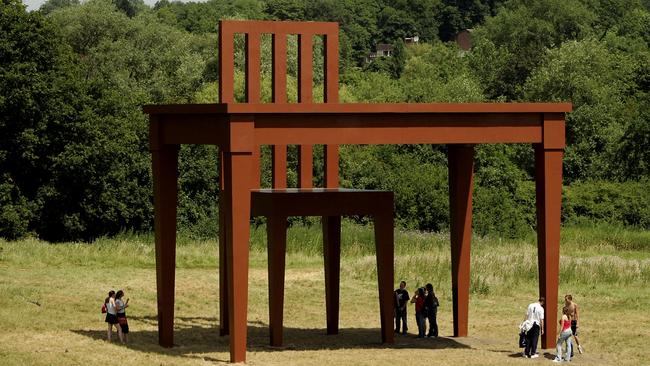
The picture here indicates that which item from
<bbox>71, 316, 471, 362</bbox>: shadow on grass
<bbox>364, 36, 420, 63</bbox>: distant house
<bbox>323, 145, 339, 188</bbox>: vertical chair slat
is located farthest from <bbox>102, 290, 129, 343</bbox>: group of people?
<bbox>364, 36, 420, 63</bbox>: distant house

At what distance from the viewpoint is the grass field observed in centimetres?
2956

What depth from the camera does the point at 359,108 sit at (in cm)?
2773

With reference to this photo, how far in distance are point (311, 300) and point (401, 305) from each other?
670 centimetres

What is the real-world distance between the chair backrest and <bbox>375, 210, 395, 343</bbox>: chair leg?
2.30m

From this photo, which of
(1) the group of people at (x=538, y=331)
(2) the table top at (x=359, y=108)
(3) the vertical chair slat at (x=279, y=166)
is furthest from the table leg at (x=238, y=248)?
(1) the group of people at (x=538, y=331)

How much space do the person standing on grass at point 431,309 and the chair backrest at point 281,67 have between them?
3218mm

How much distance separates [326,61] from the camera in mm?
Answer: 33094

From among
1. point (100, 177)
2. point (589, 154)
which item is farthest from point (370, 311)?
point (589, 154)

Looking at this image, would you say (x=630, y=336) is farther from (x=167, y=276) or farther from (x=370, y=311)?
(x=167, y=276)

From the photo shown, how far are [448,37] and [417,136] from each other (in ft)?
537

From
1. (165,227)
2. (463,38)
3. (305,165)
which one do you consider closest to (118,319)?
(165,227)

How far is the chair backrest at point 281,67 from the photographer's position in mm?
31672

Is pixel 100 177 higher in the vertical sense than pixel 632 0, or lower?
lower

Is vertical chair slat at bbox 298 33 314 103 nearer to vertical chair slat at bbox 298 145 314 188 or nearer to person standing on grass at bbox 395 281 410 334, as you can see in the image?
vertical chair slat at bbox 298 145 314 188
